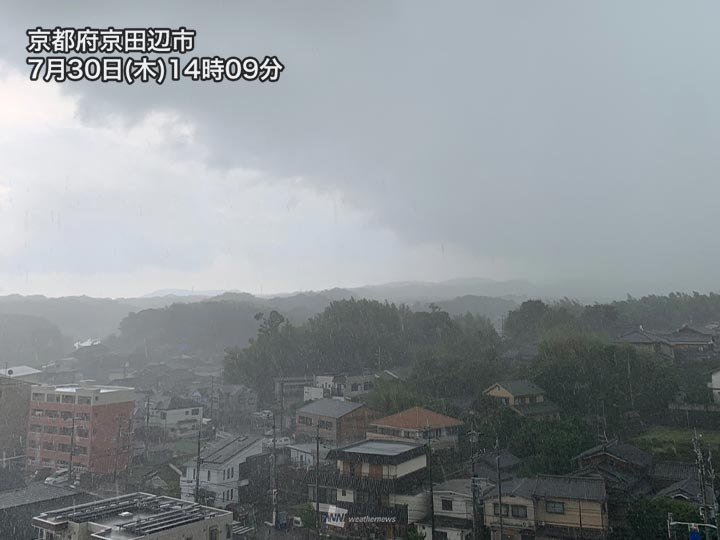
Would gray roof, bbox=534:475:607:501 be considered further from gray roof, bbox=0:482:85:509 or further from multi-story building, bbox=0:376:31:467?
multi-story building, bbox=0:376:31:467

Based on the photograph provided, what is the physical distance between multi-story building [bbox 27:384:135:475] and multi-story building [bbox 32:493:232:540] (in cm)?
1092

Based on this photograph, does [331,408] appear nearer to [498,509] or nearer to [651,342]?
[498,509]

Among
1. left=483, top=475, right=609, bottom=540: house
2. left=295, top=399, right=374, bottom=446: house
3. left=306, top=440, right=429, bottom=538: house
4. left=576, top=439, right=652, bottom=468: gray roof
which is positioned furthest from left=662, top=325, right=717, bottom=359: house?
left=306, top=440, right=429, bottom=538: house

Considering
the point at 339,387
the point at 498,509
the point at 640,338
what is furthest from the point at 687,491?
the point at 640,338

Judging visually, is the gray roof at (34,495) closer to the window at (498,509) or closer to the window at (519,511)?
the window at (498,509)

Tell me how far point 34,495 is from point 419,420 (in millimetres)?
13902

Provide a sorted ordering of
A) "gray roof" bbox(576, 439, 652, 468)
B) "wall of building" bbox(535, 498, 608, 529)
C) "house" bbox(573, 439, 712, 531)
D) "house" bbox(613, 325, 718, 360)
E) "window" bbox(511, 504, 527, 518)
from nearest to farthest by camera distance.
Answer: "wall of building" bbox(535, 498, 608, 529) → "window" bbox(511, 504, 527, 518) → "house" bbox(573, 439, 712, 531) → "gray roof" bbox(576, 439, 652, 468) → "house" bbox(613, 325, 718, 360)

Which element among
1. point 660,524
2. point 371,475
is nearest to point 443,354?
point 371,475

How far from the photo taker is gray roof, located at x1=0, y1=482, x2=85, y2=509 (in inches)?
616

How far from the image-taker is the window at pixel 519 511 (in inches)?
556

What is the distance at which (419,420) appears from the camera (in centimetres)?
2202

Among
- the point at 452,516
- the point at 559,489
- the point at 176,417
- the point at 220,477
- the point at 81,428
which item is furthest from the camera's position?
the point at 176,417

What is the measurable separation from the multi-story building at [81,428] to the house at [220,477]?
5.58 metres

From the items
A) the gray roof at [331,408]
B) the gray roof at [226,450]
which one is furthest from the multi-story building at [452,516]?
the gray roof at [331,408]
